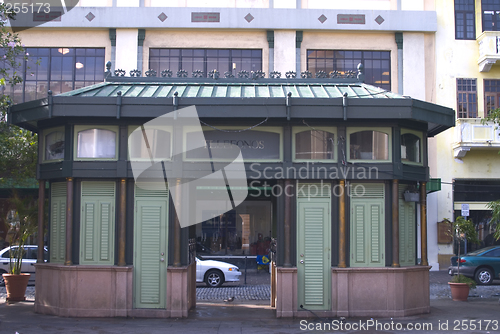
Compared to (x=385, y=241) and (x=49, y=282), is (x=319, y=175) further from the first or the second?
(x=49, y=282)

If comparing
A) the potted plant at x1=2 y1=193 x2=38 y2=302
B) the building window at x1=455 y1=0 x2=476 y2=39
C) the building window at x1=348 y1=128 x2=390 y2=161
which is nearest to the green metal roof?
the building window at x1=348 y1=128 x2=390 y2=161

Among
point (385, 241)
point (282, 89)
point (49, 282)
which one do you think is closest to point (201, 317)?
point (49, 282)

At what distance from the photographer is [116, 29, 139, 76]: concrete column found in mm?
25531

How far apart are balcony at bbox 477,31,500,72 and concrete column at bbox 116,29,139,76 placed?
1674 cm

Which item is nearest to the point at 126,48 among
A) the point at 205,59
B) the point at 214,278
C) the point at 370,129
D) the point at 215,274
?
the point at 205,59

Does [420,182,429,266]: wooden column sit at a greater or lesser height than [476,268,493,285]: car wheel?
greater

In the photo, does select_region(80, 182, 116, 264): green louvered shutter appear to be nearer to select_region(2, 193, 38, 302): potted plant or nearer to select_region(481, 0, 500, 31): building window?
select_region(2, 193, 38, 302): potted plant

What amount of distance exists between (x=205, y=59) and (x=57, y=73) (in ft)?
23.3

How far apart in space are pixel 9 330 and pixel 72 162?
3804 millimetres

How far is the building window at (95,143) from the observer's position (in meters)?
12.4

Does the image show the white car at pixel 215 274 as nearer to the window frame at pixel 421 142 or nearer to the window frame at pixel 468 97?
the window frame at pixel 421 142

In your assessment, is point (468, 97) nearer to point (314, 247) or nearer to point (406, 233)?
point (406, 233)

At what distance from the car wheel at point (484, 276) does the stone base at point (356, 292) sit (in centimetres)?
1062

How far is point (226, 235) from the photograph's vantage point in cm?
2583
